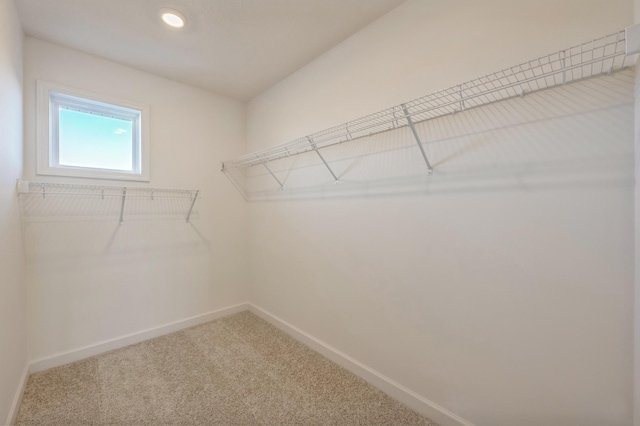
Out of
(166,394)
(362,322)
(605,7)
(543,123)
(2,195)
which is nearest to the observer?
(605,7)

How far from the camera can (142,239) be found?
2330 millimetres

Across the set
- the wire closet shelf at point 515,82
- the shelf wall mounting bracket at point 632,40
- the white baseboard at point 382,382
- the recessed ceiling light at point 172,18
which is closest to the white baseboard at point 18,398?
the white baseboard at point 382,382

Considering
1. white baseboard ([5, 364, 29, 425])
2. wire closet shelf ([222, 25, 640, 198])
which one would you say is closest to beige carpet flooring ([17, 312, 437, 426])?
white baseboard ([5, 364, 29, 425])

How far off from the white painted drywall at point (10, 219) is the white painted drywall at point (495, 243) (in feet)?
5.93

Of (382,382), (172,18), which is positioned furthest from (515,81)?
(172,18)

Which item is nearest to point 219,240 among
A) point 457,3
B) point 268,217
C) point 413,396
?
point 268,217

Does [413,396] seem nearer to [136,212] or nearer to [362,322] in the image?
[362,322]

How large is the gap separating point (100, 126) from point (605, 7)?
3.19 metres

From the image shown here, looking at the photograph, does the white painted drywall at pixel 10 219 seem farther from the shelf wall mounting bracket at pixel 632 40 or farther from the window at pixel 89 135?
the shelf wall mounting bracket at pixel 632 40

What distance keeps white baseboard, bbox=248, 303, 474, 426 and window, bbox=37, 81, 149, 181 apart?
6.49 feet

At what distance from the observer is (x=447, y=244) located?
1383 millimetres

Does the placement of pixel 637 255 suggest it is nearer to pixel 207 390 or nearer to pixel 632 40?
pixel 632 40

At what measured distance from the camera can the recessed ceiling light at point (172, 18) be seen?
1.62 metres

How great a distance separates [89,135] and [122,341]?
68.5 inches
